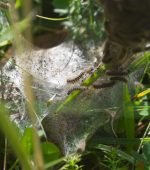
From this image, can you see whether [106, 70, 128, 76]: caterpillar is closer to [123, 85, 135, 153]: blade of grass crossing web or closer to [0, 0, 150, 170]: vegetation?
[0, 0, 150, 170]: vegetation

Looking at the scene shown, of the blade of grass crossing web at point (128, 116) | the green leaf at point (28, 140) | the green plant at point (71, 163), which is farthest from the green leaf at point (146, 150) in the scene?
the green leaf at point (28, 140)

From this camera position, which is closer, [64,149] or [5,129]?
[5,129]

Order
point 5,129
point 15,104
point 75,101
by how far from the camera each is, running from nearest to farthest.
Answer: point 5,129 → point 75,101 → point 15,104

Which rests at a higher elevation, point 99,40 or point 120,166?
point 99,40

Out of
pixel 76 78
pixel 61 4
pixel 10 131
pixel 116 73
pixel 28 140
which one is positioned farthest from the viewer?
pixel 61 4

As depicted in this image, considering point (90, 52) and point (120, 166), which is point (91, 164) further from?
point (90, 52)

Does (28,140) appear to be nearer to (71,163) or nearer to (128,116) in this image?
(71,163)

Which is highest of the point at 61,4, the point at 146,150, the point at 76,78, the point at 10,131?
the point at 61,4

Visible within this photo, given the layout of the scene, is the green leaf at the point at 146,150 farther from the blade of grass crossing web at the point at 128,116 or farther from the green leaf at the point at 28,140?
the green leaf at the point at 28,140

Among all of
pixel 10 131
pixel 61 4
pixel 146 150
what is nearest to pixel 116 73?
pixel 146 150

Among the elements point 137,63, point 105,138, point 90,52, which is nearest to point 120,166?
point 105,138

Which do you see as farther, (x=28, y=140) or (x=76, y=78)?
(x=76, y=78)
